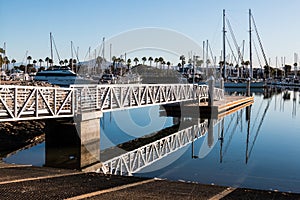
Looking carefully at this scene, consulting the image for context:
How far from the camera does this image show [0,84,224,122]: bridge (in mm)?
12404

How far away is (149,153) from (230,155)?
3.16 metres

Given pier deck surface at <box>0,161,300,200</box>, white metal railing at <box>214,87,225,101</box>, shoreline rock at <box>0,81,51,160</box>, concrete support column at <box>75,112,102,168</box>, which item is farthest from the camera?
white metal railing at <box>214,87,225,101</box>

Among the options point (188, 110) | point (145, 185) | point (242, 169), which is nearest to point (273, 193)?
point (145, 185)

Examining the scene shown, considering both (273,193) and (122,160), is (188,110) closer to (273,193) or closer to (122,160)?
(122,160)

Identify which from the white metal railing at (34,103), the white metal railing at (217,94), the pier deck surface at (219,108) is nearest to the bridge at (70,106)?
the white metal railing at (34,103)

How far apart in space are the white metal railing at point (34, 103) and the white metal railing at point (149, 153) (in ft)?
8.91

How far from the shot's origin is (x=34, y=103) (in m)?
13.2

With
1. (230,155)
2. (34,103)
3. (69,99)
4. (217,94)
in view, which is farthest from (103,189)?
(217,94)

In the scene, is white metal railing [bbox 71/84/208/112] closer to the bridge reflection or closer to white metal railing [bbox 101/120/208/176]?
the bridge reflection

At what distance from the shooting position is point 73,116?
14391 mm

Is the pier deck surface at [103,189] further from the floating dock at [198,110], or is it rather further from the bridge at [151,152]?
the floating dock at [198,110]

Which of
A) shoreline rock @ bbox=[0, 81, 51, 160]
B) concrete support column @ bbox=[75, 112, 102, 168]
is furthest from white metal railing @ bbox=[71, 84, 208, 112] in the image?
shoreline rock @ bbox=[0, 81, 51, 160]

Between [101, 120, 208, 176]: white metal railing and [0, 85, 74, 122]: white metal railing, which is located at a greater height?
[0, 85, 74, 122]: white metal railing

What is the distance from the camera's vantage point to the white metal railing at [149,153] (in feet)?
40.1
